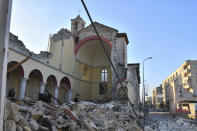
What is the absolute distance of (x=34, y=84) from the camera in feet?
57.9

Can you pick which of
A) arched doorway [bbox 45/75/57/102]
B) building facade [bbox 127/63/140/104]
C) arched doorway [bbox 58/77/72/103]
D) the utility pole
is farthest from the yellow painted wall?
the utility pole

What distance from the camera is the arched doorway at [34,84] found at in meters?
16.9

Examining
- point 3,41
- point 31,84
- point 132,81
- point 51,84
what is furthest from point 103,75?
point 3,41

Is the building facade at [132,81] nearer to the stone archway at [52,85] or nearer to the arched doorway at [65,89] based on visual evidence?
the arched doorway at [65,89]

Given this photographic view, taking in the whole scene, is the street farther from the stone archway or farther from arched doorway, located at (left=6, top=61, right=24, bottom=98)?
the stone archway

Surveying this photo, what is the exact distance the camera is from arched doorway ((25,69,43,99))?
16.9 m

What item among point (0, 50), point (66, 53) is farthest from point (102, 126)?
point (66, 53)

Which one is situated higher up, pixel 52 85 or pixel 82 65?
pixel 82 65

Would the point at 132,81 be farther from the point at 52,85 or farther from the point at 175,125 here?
the point at 52,85

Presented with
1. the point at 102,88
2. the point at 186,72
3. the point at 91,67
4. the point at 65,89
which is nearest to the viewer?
the point at 65,89

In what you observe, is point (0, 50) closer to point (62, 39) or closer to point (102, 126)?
point (102, 126)

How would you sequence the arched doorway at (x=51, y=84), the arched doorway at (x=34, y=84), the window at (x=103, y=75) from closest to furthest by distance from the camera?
the arched doorway at (x=34, y=84) < the arched doorway at (x=51, y=84) < the window at (x=103, y=75)

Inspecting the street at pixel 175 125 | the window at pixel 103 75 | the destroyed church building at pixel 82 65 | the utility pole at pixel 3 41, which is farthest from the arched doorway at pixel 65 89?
the utility pole at pixel 3 41

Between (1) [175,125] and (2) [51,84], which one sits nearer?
(1) [175,125]
